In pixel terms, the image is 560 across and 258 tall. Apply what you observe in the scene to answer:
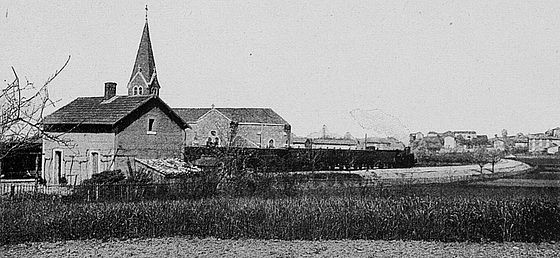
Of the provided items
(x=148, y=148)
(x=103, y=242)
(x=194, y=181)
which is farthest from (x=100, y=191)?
(x=148, y=148)

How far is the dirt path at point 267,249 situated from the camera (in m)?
12.7

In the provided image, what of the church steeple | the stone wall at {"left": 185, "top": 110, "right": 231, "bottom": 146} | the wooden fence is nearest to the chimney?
the wooden fence

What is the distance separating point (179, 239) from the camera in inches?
575

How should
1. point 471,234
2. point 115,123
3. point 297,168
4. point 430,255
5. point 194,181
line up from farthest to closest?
1. point 297,168
2. point 115,123
3. point 194,181
4. point 471,234
5. point 430,255

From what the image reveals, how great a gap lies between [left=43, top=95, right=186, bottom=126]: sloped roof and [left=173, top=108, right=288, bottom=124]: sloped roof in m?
41.2

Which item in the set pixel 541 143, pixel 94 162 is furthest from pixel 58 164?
pixel 541 143

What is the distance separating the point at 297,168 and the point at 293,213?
28.5m

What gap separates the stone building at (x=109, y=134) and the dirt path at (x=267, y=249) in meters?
15.7

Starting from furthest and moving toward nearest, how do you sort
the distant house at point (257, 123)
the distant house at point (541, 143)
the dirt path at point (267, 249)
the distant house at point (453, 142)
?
the distant house at point (453, 142) < the distant house at point (541, 143) < the distant house at point (257, 123) < the dirt path at point (267, 249)

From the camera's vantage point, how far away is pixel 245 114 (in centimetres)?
7650

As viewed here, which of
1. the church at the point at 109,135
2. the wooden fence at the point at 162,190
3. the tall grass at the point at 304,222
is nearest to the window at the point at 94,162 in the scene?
the church at the point at 109,135

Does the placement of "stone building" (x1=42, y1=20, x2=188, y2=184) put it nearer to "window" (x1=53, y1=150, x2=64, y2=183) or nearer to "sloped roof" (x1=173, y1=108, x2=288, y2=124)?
"window" (x1=53, y1=150, x2=64, y2=183)

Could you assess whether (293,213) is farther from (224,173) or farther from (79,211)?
(224,173)

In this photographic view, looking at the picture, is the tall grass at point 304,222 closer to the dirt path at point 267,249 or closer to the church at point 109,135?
the dirt path at point 267,249
